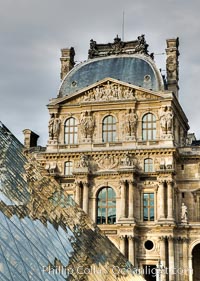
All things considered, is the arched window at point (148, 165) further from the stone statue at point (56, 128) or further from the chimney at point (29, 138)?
the chimney at point (29, 138)

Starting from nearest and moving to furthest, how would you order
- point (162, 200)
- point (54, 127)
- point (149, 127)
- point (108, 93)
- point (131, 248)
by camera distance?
point (131, 248) < point (162, 200) < point (149, 127) < point (108, 93) < point (54, 127)

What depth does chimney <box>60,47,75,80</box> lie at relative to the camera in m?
41.0

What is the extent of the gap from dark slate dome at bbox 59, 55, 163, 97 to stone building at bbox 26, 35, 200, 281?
2.9 inches

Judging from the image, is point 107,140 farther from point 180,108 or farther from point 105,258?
point 105,258

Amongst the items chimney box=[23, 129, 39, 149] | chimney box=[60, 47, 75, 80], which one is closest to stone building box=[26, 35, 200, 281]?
chimney box=[60, 47, 75, 80]

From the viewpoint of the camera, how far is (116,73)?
37.9 meters

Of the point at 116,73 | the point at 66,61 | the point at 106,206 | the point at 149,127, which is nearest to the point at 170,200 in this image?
the point at 106,206

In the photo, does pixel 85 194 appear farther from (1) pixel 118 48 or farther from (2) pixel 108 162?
(1) pixel 118 48

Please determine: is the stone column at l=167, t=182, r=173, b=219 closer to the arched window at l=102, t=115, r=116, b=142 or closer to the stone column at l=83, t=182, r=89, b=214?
the arched window at l=102, t=115, r=116, b=142

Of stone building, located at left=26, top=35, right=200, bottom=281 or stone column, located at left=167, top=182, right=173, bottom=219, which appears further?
stone building, located at left=26, top=35, right=200, bottom=281

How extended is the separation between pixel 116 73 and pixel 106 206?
9471 mm

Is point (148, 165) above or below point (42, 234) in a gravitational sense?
above

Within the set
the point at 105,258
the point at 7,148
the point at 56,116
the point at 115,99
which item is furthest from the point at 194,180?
the point at 7,148

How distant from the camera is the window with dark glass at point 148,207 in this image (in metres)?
34.2
